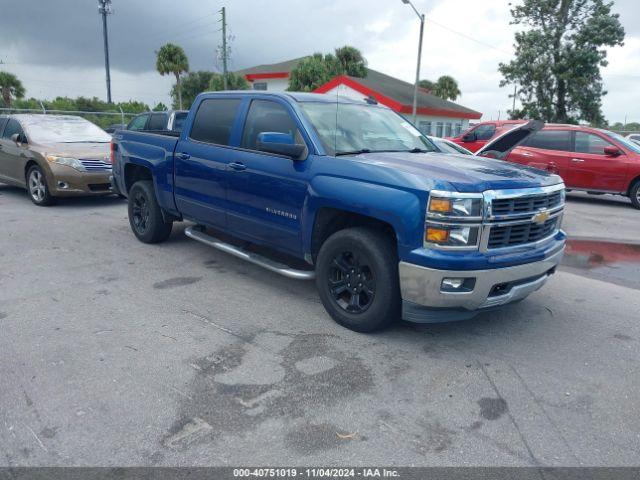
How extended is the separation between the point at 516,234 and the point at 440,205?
0.75 metres

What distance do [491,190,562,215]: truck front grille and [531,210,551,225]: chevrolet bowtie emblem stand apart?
37 mm

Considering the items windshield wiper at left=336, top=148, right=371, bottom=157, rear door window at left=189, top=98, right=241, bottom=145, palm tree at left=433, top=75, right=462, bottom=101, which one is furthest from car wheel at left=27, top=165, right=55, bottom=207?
palm tree at left=433, top=75, right=462, bottom=101

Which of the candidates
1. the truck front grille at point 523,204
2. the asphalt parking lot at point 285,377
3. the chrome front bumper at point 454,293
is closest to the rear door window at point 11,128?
the asphalt parking lot at point 285,377

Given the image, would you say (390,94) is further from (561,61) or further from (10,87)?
(10,87)

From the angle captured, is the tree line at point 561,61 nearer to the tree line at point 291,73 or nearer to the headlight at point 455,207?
the tree line at point 291,73

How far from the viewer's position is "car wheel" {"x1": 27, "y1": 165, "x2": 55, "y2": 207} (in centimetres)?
954

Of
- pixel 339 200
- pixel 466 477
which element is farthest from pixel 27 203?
pixel 466 477

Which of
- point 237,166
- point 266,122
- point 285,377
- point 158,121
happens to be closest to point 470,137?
point 158,121

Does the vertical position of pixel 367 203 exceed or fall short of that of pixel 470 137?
A: it falls short

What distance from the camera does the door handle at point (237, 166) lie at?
5.09 meters

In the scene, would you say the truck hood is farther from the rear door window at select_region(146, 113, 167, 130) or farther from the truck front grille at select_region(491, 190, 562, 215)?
the rear door window at select_region(146, 113, 167, 130)

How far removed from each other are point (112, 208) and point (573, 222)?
8508 mm

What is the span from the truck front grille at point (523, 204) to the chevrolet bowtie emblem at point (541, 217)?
0.12 feet

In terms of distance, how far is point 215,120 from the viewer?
567cm
